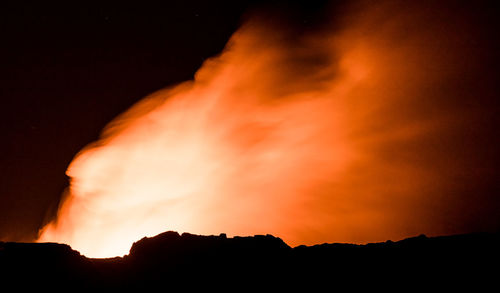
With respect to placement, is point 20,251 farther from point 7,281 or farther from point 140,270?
point 140,270

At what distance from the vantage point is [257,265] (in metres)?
8.41

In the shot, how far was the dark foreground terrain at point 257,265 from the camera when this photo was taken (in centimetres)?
779

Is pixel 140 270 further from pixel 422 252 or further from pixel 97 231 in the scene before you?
pixel 97 231

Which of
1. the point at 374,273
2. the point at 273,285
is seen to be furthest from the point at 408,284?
the point at 273,285

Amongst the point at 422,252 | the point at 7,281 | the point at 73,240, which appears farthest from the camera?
the point at 73,240

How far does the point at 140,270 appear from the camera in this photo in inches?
323

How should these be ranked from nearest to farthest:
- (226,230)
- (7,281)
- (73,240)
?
(7,281), (73,240), (226,230)

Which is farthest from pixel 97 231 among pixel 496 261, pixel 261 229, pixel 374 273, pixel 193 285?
pixel 496 261

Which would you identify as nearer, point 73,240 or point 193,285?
point 193,285

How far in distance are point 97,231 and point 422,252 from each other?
21197 mm

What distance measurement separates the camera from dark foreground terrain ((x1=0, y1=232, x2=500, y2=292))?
7.79 metres

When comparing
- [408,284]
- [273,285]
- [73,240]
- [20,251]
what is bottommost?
[408,284]

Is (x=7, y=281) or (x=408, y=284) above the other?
(x=7, y=281)

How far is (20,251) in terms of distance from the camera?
25.8 ft
